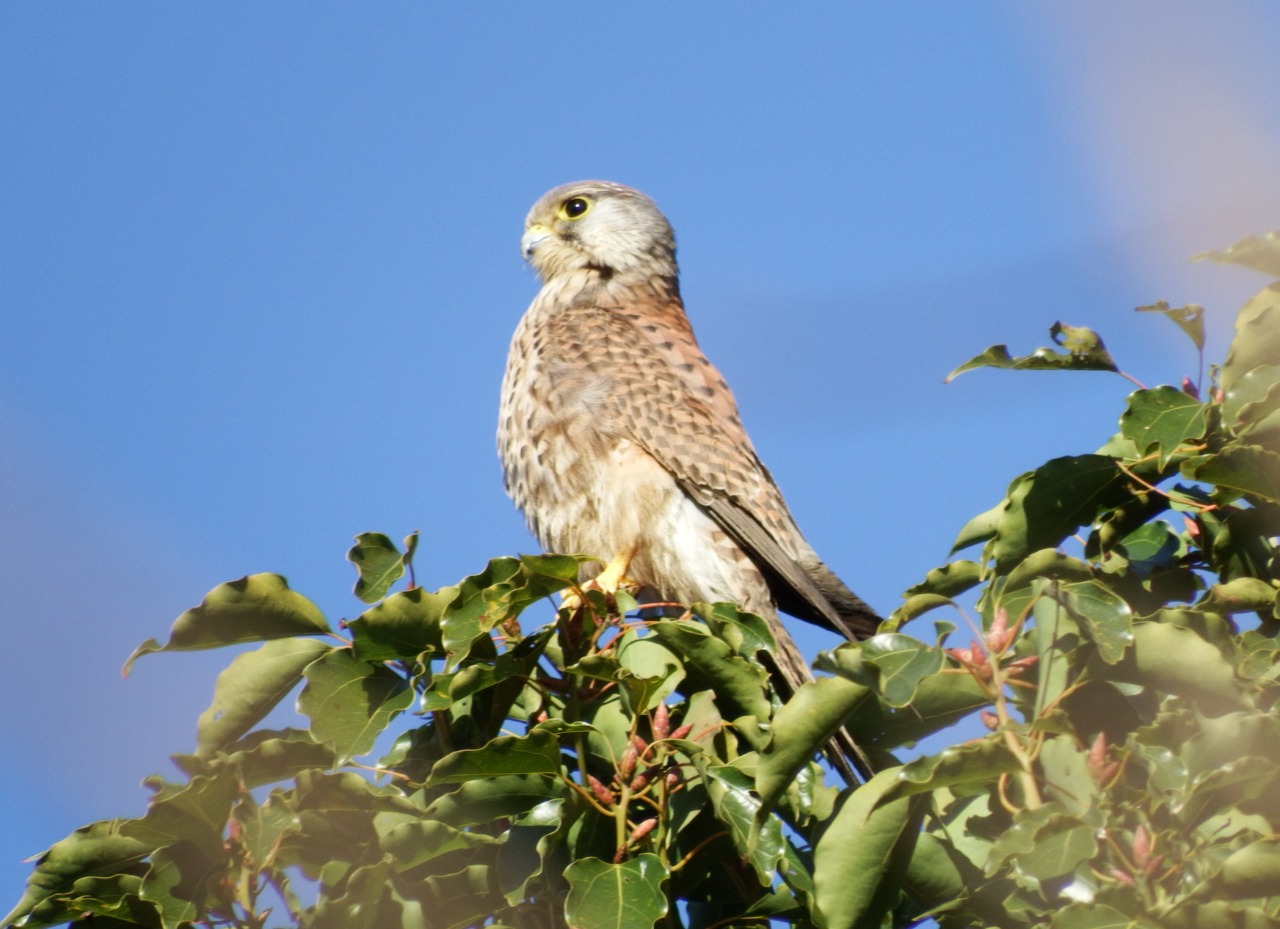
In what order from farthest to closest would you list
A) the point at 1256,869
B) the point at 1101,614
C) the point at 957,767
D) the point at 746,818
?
1. the point at 746,818
2. the point at 1101,614
3. the point at 957,767
4. the point at 1256,869

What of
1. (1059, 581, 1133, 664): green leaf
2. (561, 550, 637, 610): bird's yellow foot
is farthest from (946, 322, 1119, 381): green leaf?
(561, 550, 637, 610): bird's yellow foot

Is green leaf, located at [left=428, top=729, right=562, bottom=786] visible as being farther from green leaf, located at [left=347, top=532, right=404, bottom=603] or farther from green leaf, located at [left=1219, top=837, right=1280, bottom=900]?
green leaf, located at [left=1219, top=837, right=1280, bottom=900]

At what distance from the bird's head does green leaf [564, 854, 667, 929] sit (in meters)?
3.65

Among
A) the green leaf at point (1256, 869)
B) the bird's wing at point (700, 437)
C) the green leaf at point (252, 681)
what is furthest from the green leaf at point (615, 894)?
the bird's wing at point (700, 437)

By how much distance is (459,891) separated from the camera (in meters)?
2.29

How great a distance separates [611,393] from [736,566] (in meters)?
0.67

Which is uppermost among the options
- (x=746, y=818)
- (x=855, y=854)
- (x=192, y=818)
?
(x=192, y=818)

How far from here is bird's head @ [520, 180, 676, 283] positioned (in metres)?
5.59

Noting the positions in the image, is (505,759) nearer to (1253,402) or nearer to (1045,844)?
(1045,844)

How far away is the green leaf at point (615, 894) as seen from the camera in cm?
203

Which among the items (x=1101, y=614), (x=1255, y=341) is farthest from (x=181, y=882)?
(x=1255, y=341)

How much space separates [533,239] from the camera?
5645mm

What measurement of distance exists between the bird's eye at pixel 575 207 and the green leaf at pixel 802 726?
3903 mm

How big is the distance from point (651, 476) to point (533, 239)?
1510 mm
